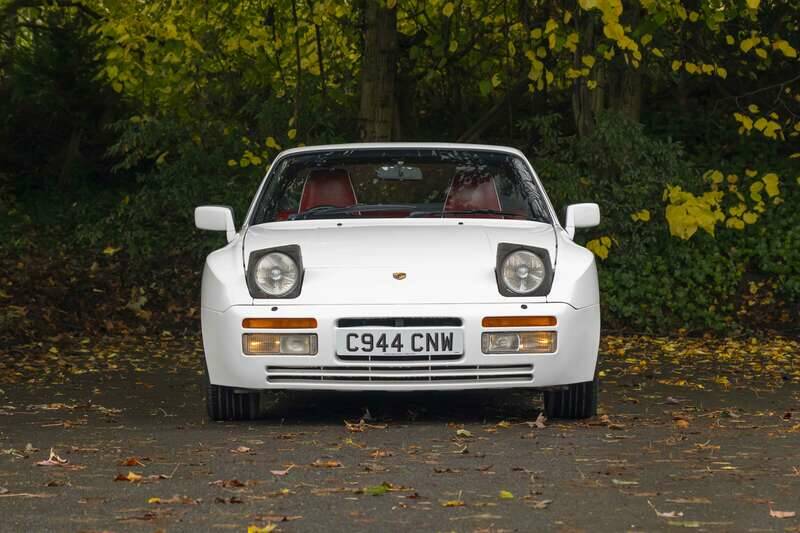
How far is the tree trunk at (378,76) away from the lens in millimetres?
16344

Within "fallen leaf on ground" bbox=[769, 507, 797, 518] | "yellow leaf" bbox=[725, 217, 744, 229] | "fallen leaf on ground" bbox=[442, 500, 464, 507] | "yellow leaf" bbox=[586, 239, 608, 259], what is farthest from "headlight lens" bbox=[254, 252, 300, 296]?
"yellow leaf" bbox=[725, 217, 744, 229]

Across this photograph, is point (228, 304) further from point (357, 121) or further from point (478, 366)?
point (357, 121)

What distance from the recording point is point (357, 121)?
1688cm

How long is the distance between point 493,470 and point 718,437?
1575 mm

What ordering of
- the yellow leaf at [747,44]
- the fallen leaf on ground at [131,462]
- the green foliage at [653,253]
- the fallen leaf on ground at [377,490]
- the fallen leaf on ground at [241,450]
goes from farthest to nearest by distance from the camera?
the green foliage at [653,253] → the yellow leaf at [747,44] → the fallen leaf on ground at [241,450] → the fallen leaf on ground at [131,462] → the fallen leaf on ground at [377,490]

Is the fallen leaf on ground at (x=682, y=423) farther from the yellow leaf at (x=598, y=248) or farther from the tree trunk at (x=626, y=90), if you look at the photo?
the tree trunk at (x=626, y=90)

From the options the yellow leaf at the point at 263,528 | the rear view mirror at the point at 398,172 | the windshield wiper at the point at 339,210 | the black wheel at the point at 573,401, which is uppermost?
the rear view mirror at the point at 398,172

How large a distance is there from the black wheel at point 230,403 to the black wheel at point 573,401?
1.52 meters

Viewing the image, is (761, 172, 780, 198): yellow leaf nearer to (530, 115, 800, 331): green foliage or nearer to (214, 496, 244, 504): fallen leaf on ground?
(530, 115, 800, 331): green foliage

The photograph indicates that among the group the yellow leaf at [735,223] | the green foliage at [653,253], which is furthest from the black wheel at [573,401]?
the yellow leaf at [735,223]

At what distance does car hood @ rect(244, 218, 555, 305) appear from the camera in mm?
7465

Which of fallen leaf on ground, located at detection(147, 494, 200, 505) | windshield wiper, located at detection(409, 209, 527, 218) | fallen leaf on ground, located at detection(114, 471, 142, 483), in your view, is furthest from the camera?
windshield wiper, located at detection(409, 209, 527, 218)

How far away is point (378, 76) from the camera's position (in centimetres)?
1642

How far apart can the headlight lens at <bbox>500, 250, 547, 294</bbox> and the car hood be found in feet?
0.23
